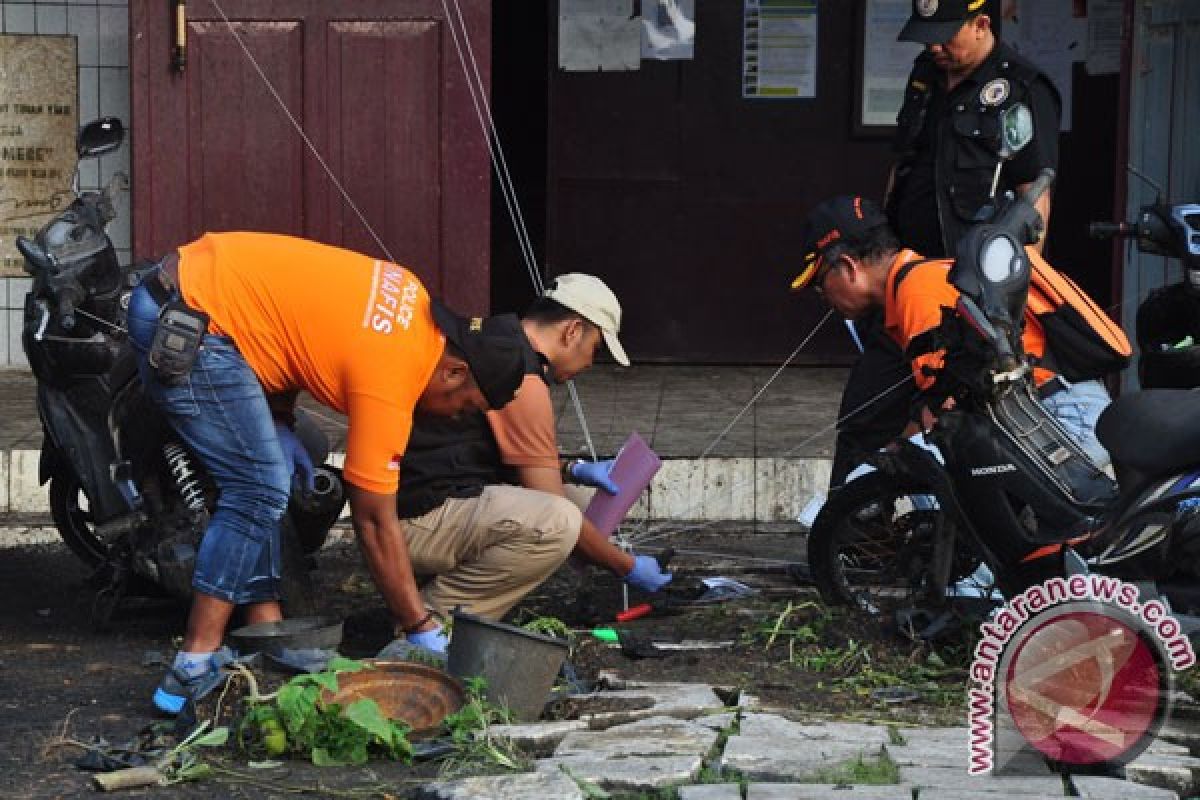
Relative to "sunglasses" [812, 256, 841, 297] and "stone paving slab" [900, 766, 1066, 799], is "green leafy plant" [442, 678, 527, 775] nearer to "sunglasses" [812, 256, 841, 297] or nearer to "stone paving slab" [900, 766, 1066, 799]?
"stone paving slab" [900, 766, 1066, 799]

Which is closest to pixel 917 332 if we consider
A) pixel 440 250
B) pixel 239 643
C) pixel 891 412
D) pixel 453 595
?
pixel 891 412

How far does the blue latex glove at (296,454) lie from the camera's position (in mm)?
6426

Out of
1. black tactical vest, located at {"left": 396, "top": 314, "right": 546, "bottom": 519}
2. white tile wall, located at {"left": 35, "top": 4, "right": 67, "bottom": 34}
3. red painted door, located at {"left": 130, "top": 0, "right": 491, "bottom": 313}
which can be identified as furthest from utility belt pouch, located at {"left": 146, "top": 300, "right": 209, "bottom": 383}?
white tile wall, located at {"left": 35, "top": 4, "right": 67, "bottom": 34}

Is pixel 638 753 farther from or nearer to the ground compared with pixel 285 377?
nearer to the ground

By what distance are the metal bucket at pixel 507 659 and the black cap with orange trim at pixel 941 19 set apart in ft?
8.91

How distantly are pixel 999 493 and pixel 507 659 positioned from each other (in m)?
1.46

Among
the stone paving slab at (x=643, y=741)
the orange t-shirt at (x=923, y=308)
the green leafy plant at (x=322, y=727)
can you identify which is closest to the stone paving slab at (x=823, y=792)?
the stone paving slab at (x=643, y=741)

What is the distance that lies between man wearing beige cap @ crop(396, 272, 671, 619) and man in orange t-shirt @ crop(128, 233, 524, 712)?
0.45 meters

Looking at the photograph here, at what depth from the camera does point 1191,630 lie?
544cm

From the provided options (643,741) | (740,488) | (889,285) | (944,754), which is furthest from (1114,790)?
(740,488)

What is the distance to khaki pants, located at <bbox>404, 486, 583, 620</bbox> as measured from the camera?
637cm

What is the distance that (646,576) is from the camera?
272 inches

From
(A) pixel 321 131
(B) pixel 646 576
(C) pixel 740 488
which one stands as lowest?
(C) pixel 740 488

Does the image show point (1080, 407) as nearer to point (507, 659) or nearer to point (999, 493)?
point (999, 493)
